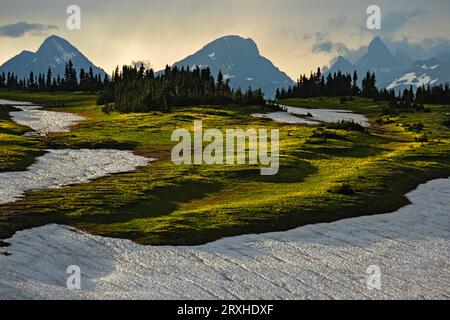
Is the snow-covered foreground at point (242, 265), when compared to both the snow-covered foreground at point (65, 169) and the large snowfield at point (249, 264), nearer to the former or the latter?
the large snowfield at point (249, 264)

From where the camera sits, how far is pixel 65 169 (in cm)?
6141

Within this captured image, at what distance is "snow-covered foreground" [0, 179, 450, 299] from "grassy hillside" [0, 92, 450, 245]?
1.98 meters

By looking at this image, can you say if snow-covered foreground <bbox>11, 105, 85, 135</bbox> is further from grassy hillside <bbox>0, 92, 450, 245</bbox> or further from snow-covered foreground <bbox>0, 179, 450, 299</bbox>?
snow-covered foreground <bbox>0, 179, 450, 299</bbox>

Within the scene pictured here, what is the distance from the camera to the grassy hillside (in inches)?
1529

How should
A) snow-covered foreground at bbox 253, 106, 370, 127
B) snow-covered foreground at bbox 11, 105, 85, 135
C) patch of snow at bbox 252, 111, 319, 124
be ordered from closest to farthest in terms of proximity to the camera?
snow-covered foreground at bbox 11, 105, 85, 135 < patch of snow at bbox 252, 111, 319, 124 < snow-covered foreground at bbox 253, 106, 370, 127
